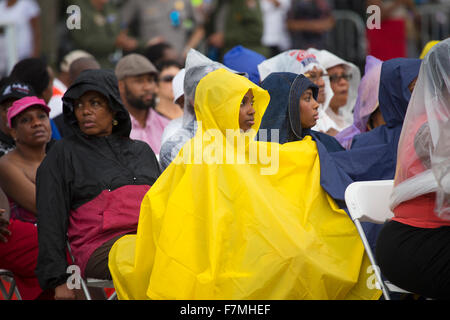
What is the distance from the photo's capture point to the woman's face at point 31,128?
547 cm

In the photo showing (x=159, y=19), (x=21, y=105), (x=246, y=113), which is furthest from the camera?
(x=159, y=19)

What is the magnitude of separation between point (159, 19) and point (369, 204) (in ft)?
21.6

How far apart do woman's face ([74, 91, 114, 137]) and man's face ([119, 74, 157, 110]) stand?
2101 millimetres

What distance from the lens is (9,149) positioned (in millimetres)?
5727

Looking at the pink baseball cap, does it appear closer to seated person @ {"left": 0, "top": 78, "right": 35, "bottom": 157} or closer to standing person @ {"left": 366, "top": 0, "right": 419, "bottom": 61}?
seated person @ {"left": 0, "top": 78, "right": 35, "bottom": 157}

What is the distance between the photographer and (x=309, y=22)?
437 inches

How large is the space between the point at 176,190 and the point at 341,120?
3208 millimetres

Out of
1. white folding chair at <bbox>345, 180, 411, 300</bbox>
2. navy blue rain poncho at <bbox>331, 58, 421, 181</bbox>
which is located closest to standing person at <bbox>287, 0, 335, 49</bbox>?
navy blue rain poncho at <bbox>331, 58, 421, 181</bbox>

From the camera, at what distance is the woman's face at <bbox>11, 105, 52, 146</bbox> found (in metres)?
5.47

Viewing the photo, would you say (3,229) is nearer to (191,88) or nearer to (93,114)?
(93,114)

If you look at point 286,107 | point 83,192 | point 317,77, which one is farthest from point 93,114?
point 317,77

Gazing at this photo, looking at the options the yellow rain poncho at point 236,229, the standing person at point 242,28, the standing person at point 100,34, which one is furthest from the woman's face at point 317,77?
the standing person at point 242,28
